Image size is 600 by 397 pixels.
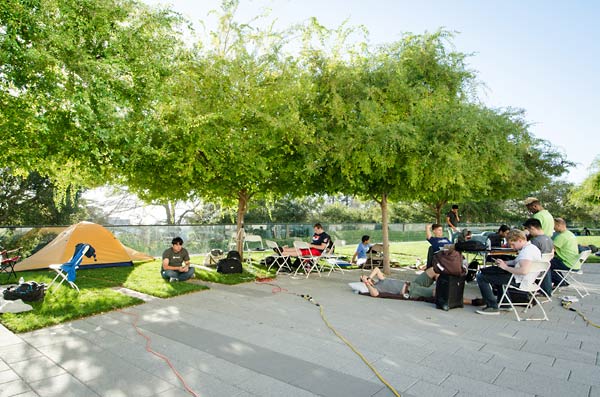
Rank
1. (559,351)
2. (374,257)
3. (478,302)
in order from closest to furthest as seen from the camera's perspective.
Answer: (559,351) → (478,302) → (374,257)

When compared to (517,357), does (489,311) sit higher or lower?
lower

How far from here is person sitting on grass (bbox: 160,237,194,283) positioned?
32.1ft

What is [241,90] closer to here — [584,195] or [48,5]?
[48,5]

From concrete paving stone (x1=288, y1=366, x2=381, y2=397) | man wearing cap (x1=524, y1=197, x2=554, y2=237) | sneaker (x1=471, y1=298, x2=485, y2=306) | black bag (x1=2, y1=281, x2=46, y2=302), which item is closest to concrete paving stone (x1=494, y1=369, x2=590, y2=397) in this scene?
concrete paving stone (x1=288, y1=366, x2=381, y2=397)

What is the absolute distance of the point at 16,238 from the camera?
42.2 feet

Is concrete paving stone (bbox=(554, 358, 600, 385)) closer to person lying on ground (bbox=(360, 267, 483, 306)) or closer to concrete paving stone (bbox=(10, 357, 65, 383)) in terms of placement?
person lying on ground (bbox=(360, 267, 483, 306))

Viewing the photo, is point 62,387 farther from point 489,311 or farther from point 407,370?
point 489,311

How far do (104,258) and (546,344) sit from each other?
1225 centimetres

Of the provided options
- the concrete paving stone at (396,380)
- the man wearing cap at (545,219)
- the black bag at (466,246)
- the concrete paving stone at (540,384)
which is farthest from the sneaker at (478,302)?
the concrete paving stone at (396,380)

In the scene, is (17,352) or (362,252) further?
(362,252)

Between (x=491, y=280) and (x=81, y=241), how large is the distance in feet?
37.9

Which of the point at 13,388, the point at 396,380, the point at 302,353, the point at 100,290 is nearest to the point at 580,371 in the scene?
the point at 396,380

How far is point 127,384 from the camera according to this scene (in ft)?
12.4

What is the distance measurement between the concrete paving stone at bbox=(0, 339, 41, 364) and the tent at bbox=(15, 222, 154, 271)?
25.6 ft
